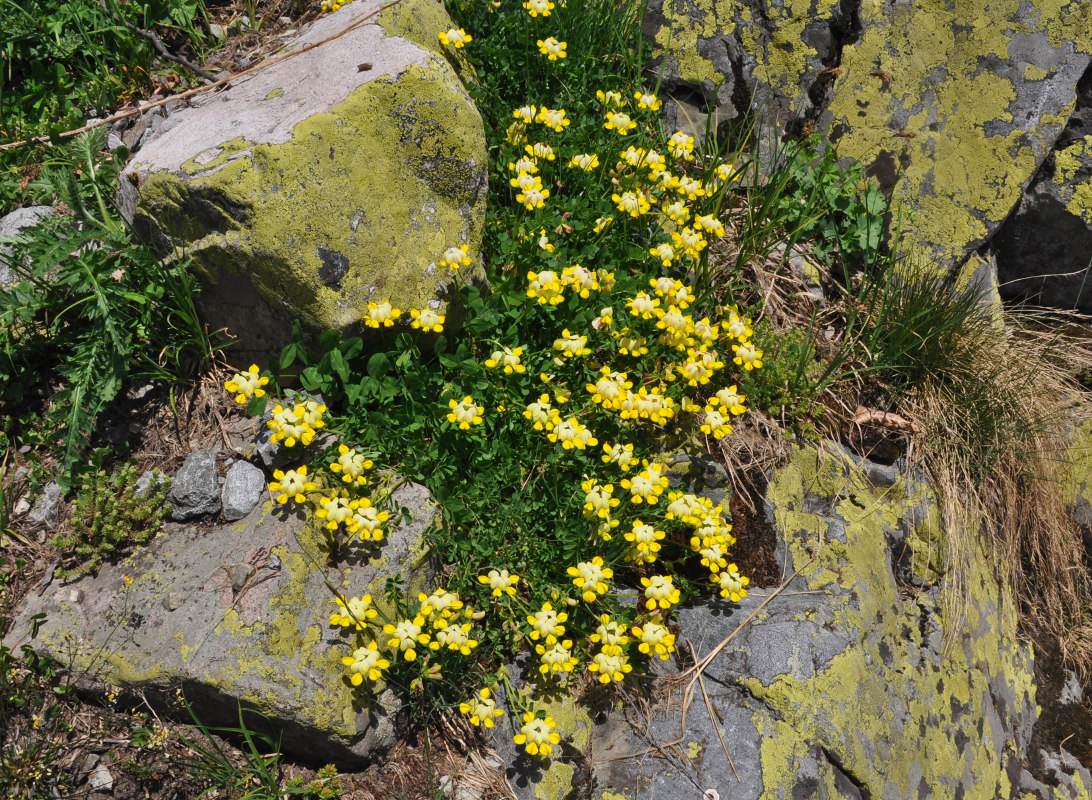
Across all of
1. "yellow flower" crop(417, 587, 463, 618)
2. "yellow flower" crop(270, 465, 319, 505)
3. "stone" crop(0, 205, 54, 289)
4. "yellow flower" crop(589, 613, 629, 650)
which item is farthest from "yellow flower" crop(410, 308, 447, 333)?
"stone" crop(0, 205, 54, 289)

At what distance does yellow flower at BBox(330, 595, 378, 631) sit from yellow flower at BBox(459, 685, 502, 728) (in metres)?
0.54

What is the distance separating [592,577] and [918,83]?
3.99m

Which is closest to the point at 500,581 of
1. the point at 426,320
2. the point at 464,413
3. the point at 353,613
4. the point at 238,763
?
the point at 353,613

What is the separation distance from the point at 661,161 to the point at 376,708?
10.4 feet

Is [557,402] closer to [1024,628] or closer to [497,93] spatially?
[497,93]

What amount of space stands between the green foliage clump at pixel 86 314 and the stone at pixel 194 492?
18.4 inches

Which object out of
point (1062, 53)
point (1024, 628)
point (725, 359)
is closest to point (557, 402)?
point (725, 359)

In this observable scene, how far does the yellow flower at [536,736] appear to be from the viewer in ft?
9.35

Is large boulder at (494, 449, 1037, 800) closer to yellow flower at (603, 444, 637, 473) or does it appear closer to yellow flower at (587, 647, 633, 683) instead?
yellow flower at (587, 647, 633, 683)

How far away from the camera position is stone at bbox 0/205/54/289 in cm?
380

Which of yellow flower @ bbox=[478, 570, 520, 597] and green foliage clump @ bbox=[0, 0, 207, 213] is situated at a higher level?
green foliage clump @ bbox=[0, 0, 207, 213]

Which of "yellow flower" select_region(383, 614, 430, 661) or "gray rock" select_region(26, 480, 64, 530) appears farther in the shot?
"gray rock" select_region(26, 480, 64, 530)

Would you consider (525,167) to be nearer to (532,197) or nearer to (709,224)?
(532,197)

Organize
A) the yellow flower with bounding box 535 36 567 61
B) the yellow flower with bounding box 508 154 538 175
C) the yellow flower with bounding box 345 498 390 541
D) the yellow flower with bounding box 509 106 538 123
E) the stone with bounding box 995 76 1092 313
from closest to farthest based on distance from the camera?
the yellow flower with bounding box 345 498 390 541
the yellow flower with bounding box 508 154 538 175
the yellow flower with bounding box 509 106 538 123
the yellow flower with bounding box 535 36 567 61
the stone with bounding box 995 76 1092 313
